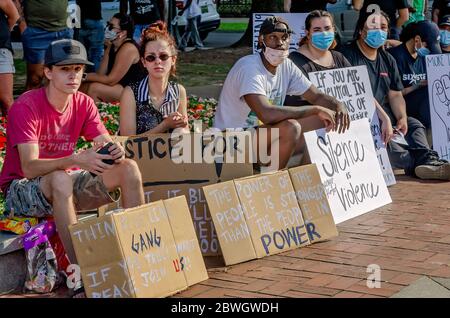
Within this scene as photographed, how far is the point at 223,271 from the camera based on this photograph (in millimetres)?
5590

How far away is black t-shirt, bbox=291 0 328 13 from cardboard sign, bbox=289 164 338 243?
5.52 meters

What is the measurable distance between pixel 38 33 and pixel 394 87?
3566 mm

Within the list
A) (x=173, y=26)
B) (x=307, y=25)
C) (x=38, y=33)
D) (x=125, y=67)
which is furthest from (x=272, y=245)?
(x=173, y=26)

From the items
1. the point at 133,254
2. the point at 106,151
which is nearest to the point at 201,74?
the point at 106,151

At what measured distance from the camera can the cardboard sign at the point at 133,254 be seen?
486 centimetres

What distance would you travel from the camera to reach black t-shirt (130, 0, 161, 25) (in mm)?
12781

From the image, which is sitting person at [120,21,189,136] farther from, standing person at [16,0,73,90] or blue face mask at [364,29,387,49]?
standing person at [16,0,73,90]

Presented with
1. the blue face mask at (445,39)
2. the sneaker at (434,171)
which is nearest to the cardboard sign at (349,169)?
the sneaker at (434,171)

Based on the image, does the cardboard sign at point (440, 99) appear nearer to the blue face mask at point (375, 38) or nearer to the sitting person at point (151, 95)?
the blue face mask at point (375, 38)

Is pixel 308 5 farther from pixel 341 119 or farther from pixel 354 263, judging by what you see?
pixel 354 263

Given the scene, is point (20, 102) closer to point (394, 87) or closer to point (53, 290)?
point (53, 290)

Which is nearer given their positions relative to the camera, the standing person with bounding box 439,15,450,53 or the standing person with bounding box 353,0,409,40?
the standing person with bounding box 439,15,450,53

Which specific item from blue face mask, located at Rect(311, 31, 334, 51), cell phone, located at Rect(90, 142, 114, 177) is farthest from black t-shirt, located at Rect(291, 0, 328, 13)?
cell phone, located at Rect(90, 142, 114, 177)

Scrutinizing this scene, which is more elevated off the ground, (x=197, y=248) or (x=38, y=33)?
(x=38, y=33)
